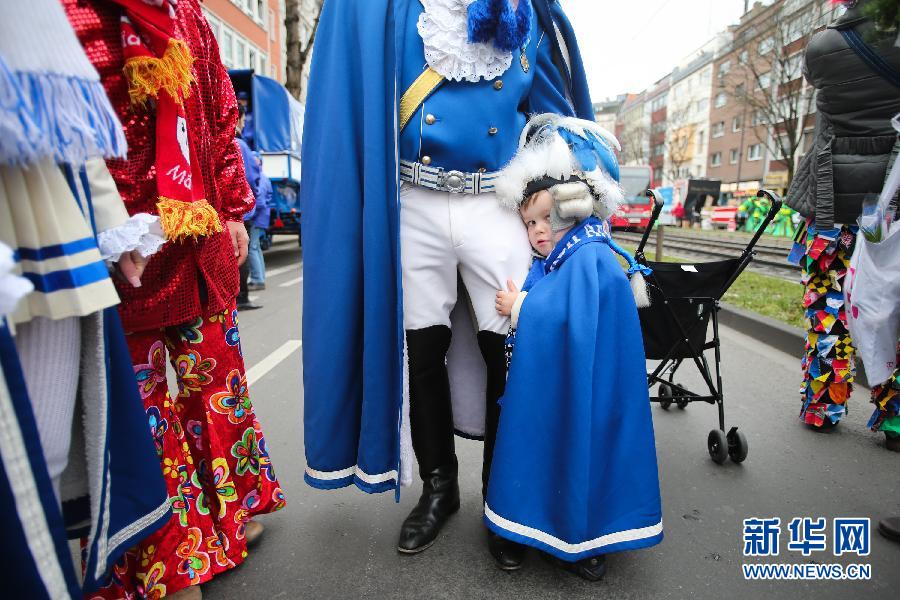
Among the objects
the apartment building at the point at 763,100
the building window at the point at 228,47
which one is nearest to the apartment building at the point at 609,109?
the apartment building at the point at 763,100

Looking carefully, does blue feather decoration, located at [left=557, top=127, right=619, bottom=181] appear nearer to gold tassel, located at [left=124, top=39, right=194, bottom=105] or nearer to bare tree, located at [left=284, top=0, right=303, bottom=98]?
gold tassel, located at [left=124, top=39, right=194, bottom=105]

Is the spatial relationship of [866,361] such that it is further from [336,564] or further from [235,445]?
[235,445]

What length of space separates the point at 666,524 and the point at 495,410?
0.78m

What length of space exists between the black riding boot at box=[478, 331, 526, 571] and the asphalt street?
0.05 metres

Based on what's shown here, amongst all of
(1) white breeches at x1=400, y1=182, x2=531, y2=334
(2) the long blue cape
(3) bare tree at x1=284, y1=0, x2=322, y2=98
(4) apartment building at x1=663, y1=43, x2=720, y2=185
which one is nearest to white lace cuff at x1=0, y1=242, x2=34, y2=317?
(2) the long blue cape

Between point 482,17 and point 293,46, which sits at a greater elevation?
point 293,46

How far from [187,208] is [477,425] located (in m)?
1.26

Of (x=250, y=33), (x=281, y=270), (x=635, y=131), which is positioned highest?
(x=250, y=33)

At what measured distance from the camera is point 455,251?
6.19 feet

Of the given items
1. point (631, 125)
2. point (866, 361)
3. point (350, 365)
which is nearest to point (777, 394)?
point (866, 361)

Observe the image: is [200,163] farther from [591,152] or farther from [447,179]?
[591,152]

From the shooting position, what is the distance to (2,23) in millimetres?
832

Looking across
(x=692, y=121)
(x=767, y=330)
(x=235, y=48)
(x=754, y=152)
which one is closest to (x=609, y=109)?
(x=692, y=121)

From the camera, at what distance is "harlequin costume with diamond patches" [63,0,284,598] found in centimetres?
145
